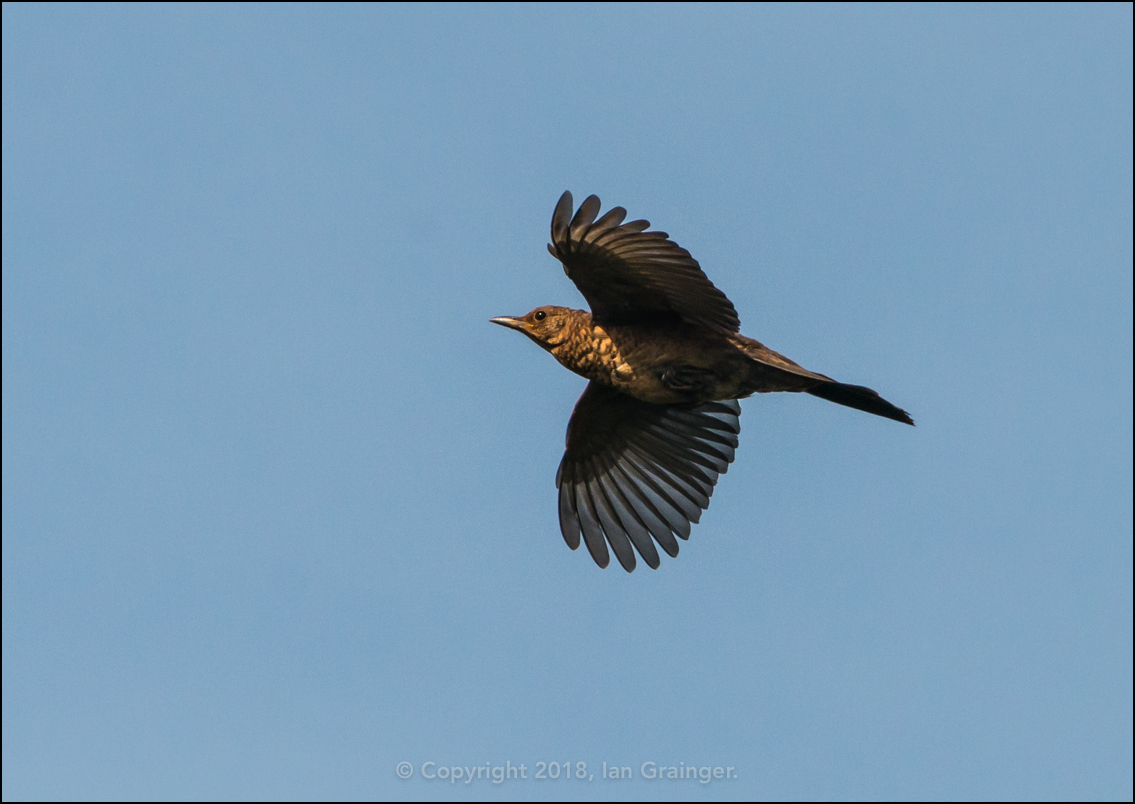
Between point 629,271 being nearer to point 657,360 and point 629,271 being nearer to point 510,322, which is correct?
point 657,360

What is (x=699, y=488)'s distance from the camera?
11.2 meters

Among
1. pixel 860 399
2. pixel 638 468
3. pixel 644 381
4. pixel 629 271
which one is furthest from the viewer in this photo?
pixel 638 468

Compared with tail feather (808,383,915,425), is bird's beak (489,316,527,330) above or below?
above

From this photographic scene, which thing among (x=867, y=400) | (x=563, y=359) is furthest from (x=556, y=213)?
(x=867, y=400)

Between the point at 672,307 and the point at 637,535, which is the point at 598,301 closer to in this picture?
the point at 672,307

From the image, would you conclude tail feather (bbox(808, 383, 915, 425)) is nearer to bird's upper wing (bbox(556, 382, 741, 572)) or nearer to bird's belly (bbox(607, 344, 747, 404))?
bird's belly (bbox(607, 344, 747, 404))

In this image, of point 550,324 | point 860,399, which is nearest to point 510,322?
point 550,324

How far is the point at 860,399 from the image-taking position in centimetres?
1007

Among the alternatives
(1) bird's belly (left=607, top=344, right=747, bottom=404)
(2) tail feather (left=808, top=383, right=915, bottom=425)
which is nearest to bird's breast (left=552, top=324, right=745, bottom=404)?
(1) bird's belly (left=607, top=344, right=747, bottom=404)

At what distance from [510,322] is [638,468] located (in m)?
1.56

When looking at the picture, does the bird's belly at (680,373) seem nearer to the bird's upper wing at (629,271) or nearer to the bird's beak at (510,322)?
the bird's upper wing at (629,271)

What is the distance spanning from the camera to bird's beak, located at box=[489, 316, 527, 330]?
10500 mm

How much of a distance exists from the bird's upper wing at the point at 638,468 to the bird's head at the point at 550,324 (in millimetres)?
765

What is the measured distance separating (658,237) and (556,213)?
634 mm
